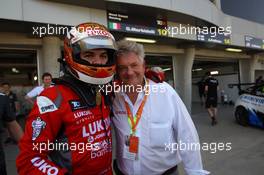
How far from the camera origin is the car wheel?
30.1ft

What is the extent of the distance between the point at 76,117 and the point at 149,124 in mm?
541

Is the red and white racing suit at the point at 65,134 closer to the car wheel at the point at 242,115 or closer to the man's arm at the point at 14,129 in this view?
the man's arm at the point at 14,129

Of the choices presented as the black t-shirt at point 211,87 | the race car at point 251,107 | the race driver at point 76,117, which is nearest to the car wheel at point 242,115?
the race car at point 251,107

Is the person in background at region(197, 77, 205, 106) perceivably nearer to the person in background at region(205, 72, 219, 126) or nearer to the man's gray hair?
the person in background at region(205, 72, 219, 126)

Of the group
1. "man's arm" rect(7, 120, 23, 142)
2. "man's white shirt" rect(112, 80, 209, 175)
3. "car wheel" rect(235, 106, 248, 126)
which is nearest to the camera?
"man's white shirt" rect(112, 80, 209, 175)

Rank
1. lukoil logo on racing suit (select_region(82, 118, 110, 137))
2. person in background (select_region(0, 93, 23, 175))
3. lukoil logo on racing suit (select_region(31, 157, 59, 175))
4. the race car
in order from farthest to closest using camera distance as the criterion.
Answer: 1. the race car
2. person in background (select_region(0, 93, 23, 175))
3. lukoil logo on racing suit (select_region(82, 118, 110, 137))
4. lukoil logo on racing suit (select_region(31, 157, 59, 175))

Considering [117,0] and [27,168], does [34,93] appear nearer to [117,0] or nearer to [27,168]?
[117,0]

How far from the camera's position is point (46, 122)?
1.51 metres

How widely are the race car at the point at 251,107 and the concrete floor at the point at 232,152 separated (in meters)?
0.25

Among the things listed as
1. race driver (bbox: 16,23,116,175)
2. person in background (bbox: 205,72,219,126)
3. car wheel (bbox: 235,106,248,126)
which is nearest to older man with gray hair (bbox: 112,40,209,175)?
race driver (bbox: 16,23,116,175)

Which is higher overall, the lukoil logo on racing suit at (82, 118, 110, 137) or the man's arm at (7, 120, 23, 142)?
the lukoil logo on racing suit at (82, 118, 110, 137)

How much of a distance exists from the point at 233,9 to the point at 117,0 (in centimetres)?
1003

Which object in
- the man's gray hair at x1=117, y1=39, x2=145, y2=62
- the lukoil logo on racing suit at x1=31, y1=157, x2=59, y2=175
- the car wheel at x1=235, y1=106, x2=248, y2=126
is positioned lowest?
the car wheel at x1=235, y1=106, x2=248, y2=126

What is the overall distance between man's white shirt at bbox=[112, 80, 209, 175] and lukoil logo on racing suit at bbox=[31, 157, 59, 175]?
605 mm
